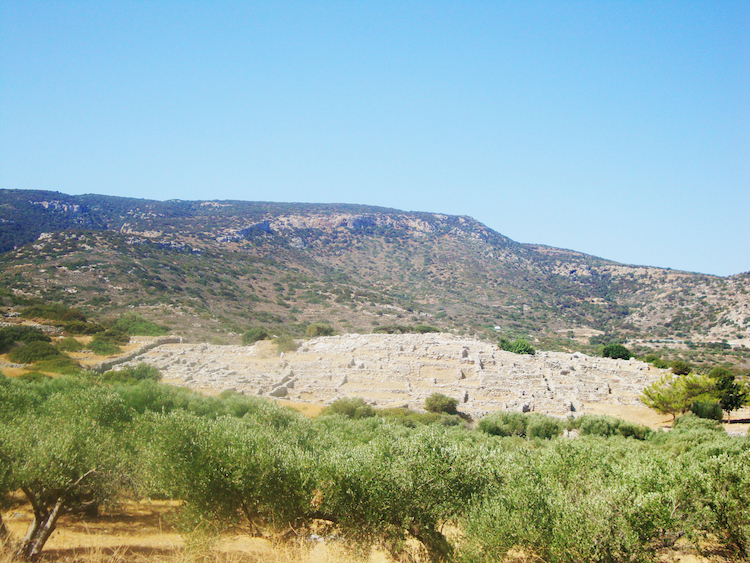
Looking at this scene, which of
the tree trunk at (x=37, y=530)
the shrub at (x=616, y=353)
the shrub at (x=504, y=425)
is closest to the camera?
the tree trunk at (x=37, y=530)

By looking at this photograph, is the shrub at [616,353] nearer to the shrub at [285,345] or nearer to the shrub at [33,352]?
the shrub at [285,345]

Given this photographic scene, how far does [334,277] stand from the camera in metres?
79.2

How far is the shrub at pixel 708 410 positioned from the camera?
23.2 m

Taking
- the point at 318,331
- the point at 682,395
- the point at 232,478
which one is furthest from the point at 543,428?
the point at 318,331

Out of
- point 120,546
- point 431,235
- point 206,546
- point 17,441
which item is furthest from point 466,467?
point 431,235

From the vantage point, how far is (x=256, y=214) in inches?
4021

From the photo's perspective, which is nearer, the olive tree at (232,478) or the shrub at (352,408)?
the olive tree at (232,478)

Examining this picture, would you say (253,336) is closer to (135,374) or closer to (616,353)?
(135,374)

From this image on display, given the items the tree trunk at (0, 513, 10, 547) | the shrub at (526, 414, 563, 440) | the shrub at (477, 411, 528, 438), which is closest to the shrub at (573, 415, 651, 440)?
the shrub at (526, 414, 563, 440)

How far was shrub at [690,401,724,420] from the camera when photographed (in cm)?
2323

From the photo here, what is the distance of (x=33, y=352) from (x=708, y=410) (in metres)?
39.3

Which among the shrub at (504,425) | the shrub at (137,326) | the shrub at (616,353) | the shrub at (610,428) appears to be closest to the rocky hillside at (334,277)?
the shrub at (137,326)

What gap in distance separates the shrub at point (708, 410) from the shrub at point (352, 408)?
56.4 feet

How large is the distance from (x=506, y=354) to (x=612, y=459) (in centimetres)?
2339
